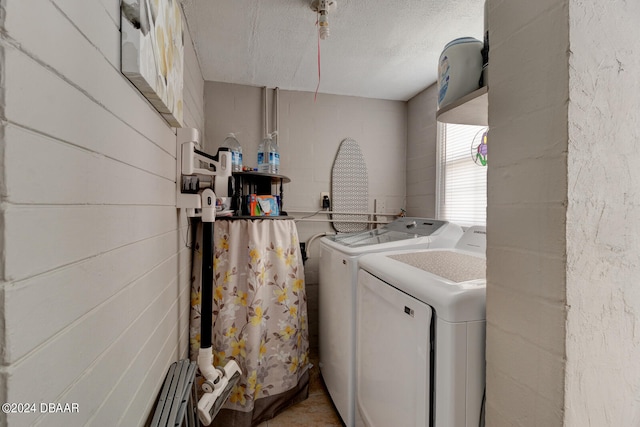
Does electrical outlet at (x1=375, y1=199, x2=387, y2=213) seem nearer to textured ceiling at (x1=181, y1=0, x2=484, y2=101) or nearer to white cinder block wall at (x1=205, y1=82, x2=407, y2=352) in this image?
white cinder block wall at (x1=205, y1=82, x2=407, y2=352)

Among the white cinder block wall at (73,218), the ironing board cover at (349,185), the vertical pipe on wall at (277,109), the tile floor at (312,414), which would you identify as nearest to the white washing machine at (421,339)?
the tile floor at (312,414)

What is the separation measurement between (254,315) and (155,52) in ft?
4.59

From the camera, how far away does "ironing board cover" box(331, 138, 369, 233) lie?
263 centimetres

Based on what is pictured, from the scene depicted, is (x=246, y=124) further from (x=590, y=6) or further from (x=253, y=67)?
(x=590, y=6)

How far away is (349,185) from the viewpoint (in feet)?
8.73

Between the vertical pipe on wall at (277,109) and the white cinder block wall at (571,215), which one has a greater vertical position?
the vertical pipe on wall at (277,109)

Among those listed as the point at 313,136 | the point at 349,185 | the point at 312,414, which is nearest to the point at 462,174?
the point at 349,185

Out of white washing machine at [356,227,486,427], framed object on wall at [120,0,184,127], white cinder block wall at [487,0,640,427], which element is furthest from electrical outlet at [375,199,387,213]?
white cinder block wall at [487,0,640,427]

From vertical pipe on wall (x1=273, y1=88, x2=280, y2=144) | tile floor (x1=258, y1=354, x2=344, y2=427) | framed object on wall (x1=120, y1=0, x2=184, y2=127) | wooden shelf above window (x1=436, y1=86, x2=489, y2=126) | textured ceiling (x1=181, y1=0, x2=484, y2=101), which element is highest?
textured ceiling (x1=181, y1=0, x2=484, y2=101)

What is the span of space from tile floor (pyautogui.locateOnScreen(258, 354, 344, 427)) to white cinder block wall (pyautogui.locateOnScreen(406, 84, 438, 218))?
166cm

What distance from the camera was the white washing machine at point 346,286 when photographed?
1.54 meters

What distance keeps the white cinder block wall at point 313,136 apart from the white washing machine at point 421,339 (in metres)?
1.24

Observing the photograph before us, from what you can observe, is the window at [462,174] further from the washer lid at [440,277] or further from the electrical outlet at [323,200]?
the electrical outlet at [323,200]

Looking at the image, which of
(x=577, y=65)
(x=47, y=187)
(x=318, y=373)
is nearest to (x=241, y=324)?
(x=318, y=373)
